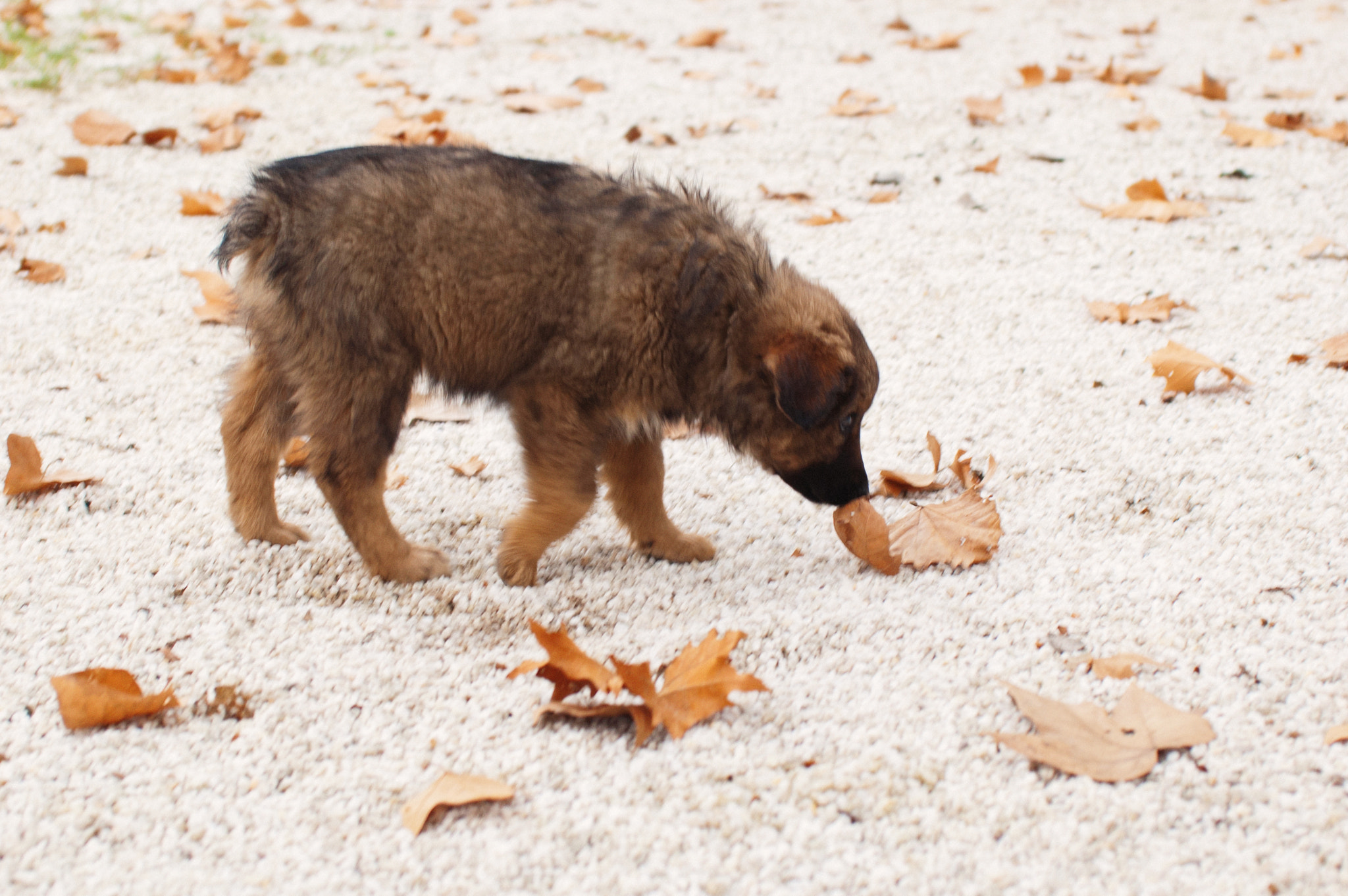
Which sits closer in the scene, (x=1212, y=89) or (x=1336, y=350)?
(x=1336, y=350)

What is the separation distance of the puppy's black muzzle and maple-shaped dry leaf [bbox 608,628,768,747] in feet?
2.61

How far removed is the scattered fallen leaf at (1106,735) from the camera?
208cm

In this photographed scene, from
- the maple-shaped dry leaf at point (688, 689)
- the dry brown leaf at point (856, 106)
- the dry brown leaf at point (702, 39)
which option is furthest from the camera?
the dry brown leaf at point (702, 39)

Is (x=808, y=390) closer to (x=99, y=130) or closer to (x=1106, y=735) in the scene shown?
(x=1106, y=735)

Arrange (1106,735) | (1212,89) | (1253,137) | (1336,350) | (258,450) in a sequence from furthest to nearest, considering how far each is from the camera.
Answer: (1212,89)
(1253,137)
(1336,350)
(258,450)
(1106,735)

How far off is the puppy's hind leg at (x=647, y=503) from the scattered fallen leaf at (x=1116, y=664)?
1050 millimetres

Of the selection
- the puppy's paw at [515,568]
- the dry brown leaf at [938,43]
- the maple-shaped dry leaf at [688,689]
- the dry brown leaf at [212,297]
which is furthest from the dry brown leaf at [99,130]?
the dry brown leaf at [938,43]

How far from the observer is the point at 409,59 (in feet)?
27.4

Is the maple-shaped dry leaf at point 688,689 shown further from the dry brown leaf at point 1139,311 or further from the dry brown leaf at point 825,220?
the dry brown leaf at point 825,220

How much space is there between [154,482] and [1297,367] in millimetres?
3602

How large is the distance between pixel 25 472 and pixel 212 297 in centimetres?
147

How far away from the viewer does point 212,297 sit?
453 centimetres

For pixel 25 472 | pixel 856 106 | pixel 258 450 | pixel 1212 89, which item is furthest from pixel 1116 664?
pixel 1212 89

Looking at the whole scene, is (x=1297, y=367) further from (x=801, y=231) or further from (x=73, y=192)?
(x=73, y=192)
